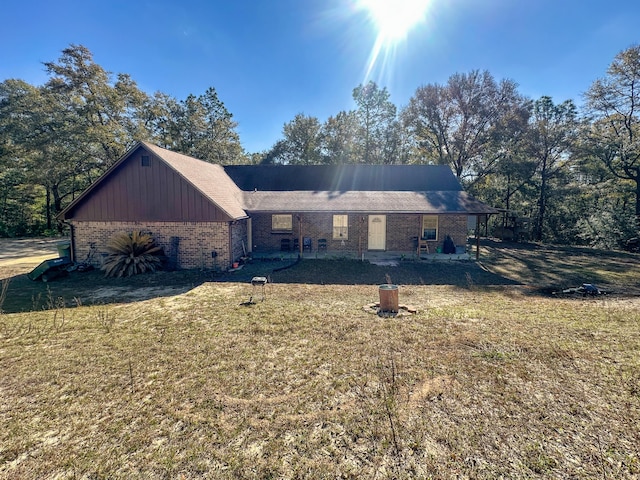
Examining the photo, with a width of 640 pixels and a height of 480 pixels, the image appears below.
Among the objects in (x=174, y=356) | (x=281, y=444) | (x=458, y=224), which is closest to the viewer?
(x=281, y=444)

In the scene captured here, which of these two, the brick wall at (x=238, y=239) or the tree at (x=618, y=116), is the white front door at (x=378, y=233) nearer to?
the brick wall at (x=238, y=239)

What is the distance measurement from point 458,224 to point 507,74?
14.9m

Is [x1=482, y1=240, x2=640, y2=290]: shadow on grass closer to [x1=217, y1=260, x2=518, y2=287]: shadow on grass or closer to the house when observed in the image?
[x1=217, y1=260, x2=518, y2=287]: shadow on grass

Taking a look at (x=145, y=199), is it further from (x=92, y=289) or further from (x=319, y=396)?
(x=319, y=396)

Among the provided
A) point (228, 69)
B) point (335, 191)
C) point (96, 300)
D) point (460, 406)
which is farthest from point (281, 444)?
point (228, 69)

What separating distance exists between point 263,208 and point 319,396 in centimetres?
1112

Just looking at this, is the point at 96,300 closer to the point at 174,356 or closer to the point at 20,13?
the point at 174,356

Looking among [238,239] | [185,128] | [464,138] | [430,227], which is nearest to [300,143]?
[185,128]

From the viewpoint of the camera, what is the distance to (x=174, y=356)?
499 cm

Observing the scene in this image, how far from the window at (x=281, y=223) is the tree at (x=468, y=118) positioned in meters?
16.8

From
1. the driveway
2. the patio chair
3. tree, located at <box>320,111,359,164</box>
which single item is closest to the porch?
the patio chair

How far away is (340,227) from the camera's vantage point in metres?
15.5

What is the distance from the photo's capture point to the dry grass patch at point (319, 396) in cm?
293

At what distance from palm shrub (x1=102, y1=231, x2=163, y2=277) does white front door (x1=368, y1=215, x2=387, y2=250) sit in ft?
31.7
